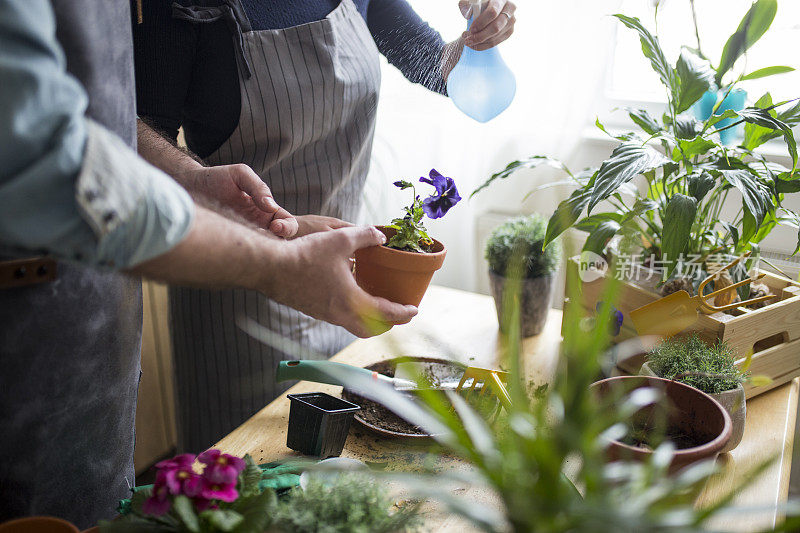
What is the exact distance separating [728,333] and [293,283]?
2.29 ft

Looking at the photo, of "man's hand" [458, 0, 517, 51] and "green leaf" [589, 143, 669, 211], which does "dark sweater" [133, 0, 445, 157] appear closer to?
"man's hand" [458, 0, 517, 51]

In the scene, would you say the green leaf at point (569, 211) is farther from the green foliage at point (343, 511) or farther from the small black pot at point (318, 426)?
the green foliage at point (343, 511)

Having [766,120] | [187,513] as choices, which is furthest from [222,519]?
[766,120]

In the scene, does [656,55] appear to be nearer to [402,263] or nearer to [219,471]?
[402,263]

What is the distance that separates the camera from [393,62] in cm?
146

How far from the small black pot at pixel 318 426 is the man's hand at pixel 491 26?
68cm

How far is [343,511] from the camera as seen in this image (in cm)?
58

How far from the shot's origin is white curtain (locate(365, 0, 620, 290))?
186cm

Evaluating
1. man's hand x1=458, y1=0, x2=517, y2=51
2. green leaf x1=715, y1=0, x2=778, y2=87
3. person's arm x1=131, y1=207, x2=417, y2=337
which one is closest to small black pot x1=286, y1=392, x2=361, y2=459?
person's arm x1=131, y1=207, x2=417, y2=337

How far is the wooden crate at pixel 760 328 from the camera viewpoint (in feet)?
3.21

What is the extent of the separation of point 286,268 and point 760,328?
0.80 meters

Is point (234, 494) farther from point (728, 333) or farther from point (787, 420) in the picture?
point (787, 420)

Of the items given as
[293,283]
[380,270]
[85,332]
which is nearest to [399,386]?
[380,270]

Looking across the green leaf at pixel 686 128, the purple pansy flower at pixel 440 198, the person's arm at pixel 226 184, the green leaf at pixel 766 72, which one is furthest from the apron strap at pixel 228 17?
the green leaf at pixel 766 72
